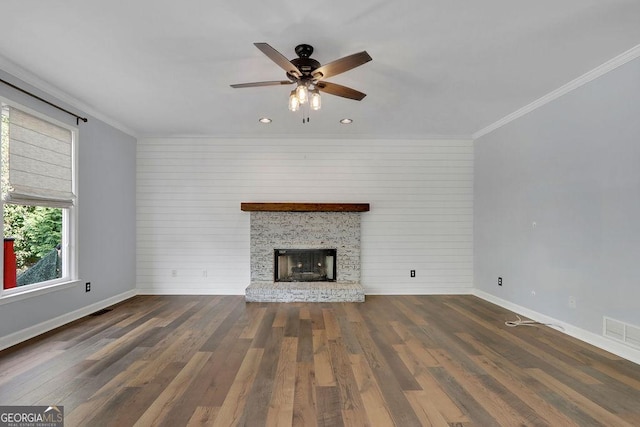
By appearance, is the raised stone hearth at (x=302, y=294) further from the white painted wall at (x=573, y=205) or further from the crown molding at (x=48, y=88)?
the crown molding at (x=48, y=88)

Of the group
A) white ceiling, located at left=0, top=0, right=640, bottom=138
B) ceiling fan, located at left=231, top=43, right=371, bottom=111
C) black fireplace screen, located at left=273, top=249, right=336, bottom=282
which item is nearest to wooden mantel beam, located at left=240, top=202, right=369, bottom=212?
black fireplace screen, located at left=273, top=249, right=336, bottom=282

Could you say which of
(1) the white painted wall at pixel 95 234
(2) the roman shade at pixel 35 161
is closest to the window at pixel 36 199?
(2) the roman shade at pixel 35 161

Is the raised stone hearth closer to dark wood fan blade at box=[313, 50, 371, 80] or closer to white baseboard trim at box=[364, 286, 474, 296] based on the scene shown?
white baseboard trim at box=[364, 286, 474, 296]

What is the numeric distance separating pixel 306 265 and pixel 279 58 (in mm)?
3502

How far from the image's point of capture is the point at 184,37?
2367 millimetres

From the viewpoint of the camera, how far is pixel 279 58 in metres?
2.13

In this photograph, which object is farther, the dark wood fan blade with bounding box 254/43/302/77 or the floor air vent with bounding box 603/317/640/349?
the floor air vent with bounding box 603/317/640/349

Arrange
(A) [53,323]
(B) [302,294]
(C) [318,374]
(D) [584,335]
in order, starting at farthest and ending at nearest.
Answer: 1. (B) [302,294]
2. (A) [53,323]
3. (D) [584,335]
4. (C) [318,374]

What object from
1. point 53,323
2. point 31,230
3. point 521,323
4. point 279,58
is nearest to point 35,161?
point 31,230

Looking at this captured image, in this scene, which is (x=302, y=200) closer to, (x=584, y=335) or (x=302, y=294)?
(x=302, y=294)

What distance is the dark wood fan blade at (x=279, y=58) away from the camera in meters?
1.97

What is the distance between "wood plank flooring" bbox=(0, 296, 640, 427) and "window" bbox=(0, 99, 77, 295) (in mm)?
700

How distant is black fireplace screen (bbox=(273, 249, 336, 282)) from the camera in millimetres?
4996

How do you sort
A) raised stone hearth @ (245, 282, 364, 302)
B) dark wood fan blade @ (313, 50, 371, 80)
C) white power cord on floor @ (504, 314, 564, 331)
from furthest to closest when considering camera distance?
raised stone hearth @ (245, 282, 364, 302)
white power cord on floor @ (504, 314, 564, 331)
dark wood fan blade @ (313, 50, 371, 80)
